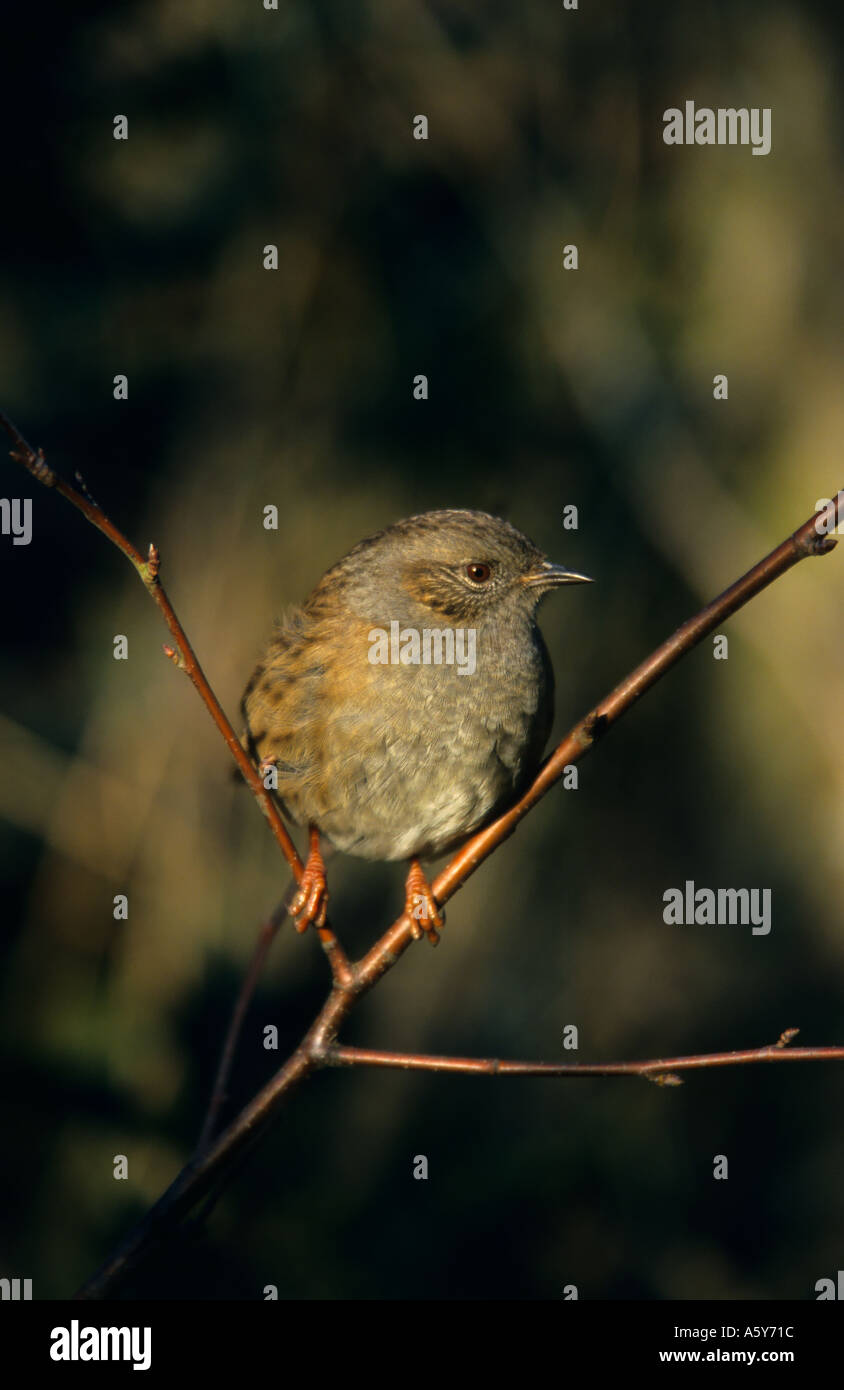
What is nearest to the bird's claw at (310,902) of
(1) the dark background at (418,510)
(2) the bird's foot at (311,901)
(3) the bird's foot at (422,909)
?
(2) the bird's foot at (311,901)

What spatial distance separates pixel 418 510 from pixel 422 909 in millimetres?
3344

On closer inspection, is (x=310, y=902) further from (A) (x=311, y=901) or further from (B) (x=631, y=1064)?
(B) (x=631, y=1064)

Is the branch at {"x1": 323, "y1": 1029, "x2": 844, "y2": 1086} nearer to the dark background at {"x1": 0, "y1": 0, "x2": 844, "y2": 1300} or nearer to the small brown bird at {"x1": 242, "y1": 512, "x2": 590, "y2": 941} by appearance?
the small brown bird at {"x1": 242, "y1": 512, "x2": 590, "y2": 941}

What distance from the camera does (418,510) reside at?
632 cm

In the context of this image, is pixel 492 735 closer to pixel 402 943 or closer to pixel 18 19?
pixel 402 943

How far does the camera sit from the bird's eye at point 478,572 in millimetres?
3766

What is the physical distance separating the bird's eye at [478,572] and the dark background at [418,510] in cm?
212

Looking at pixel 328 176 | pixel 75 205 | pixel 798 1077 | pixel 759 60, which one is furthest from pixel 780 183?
pixel 798 1077

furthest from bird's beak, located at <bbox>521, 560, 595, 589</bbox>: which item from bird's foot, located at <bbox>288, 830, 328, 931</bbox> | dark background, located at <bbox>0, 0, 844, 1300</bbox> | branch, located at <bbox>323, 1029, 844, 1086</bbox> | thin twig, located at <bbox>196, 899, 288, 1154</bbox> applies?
dark background, located at <bbox>0, 0, 844, 1300</bbox>

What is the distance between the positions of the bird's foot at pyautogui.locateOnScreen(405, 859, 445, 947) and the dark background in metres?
2.28

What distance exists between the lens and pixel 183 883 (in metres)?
5.64

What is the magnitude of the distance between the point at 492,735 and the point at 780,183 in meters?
4.72

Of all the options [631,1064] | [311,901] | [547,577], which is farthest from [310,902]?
[547,577]

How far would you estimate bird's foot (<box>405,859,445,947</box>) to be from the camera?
3214 millimetres
